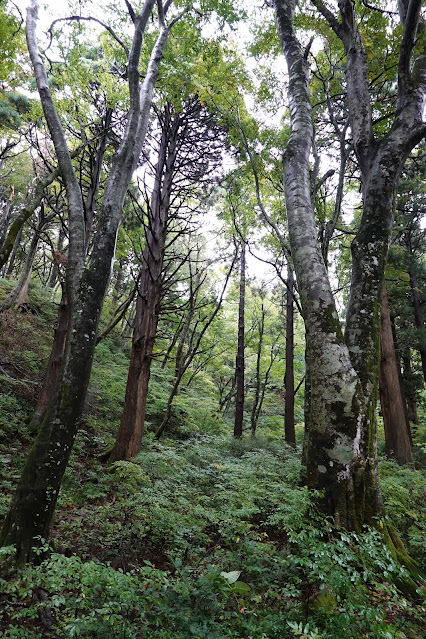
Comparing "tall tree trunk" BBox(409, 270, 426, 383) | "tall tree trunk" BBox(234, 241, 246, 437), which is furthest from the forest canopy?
"tall tree trunk" BBox(409, 270, 426, 383)

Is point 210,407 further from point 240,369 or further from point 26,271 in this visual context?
point 26,271

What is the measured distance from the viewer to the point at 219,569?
97.7 inches

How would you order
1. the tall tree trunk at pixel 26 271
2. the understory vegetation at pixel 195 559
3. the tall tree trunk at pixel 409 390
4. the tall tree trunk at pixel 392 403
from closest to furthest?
the understory vegetation at pixel 195 559, the tall tree trunk at pixel 26 271, the tall tree trunk at pixel 392 403, the tall tree trunk at pixel 409 390

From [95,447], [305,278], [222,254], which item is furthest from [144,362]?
[222,254]

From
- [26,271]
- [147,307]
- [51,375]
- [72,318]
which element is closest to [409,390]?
[147,307]

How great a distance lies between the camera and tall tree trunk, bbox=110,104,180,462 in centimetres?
581

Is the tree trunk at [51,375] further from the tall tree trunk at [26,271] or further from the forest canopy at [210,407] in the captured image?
the tall tree trunk at [26,271]

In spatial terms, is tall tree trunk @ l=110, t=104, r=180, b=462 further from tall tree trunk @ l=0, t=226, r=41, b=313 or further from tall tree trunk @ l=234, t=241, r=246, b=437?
tall tree trunk @ l=234, t=241, r=246, b=437

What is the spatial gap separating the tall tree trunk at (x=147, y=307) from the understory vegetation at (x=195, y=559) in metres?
0.67

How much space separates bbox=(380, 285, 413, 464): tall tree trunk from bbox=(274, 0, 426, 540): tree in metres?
6.35

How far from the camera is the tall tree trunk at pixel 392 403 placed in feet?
31.4

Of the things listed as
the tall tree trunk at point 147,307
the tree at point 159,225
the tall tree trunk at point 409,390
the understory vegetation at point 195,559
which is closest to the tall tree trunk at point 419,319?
the tall tree trunk at point 409,390

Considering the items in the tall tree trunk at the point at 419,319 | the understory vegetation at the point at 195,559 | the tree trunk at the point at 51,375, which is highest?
the tall tree trunk at the point at 419,319

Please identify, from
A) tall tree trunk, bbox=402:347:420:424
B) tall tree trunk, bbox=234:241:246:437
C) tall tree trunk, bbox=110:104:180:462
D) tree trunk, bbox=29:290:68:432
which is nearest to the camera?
tall tree trunk, bbox=110:104:180:462
